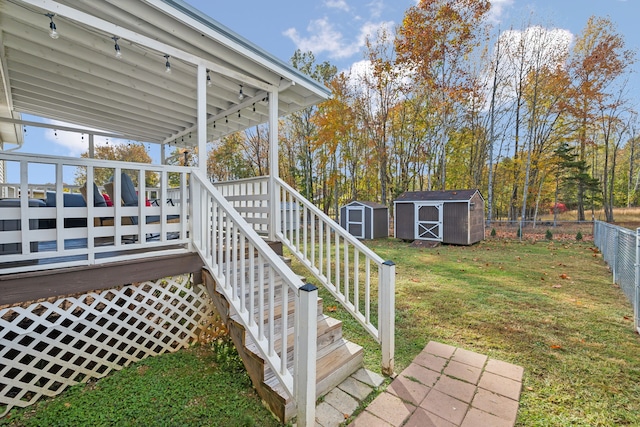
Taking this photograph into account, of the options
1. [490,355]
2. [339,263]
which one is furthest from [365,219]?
[490,355]

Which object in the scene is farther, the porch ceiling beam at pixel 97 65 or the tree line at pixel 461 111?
the tree line at pixel 461 111

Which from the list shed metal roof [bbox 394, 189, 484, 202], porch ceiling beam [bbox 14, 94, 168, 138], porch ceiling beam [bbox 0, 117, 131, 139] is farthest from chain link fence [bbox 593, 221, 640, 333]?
porch ceiling beam [bbox 0, 117, 131, 139]

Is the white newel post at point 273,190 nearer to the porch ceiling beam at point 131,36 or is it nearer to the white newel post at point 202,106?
the porch ceiling beam at point 131,36

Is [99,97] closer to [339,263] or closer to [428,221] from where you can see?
[339,263]

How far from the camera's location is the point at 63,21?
2.49 metres

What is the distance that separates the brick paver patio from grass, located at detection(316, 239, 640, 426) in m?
0.11

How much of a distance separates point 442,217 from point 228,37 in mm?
→ 9006

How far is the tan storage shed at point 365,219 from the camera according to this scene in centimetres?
1145

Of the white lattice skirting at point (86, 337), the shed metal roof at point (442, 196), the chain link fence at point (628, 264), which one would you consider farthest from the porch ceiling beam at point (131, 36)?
the shed metal roof at point (442, 196)

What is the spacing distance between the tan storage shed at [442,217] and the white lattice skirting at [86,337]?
8.81m

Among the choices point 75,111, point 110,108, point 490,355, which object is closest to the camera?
point 490,355

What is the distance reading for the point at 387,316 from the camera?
2348 mm

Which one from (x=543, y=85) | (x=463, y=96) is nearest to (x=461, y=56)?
(x=463, y=96)

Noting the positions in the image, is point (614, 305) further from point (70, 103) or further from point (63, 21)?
point (70, 103)
